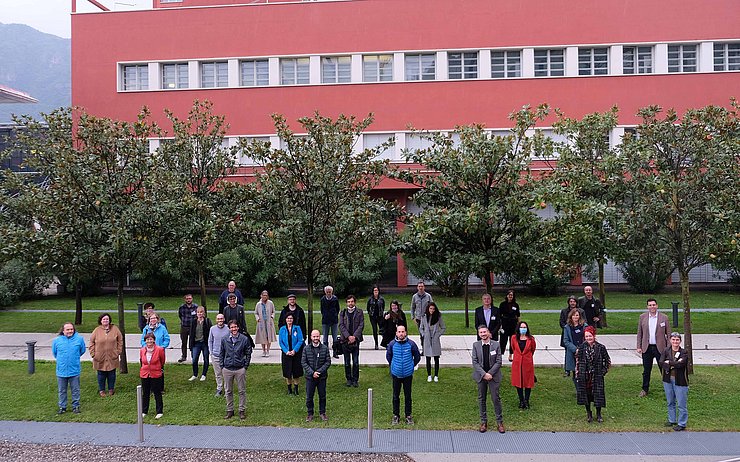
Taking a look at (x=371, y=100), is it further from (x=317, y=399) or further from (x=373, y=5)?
(x=317, y=399)

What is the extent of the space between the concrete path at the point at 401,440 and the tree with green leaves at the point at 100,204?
342 cm

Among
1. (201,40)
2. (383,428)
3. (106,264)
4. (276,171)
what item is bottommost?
(383,428)

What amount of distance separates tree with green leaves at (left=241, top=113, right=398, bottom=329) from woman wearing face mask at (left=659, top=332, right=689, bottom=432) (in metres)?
5.49

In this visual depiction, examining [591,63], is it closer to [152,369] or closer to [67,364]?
[152,369]

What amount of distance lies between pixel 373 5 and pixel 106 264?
1938 centimetres

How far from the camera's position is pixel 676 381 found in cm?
903

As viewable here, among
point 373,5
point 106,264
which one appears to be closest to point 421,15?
point 373,5

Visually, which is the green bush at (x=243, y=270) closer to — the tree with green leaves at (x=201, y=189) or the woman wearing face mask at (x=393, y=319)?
the tree with green leaves at (x=201, y=189)

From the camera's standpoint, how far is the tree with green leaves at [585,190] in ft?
34.1

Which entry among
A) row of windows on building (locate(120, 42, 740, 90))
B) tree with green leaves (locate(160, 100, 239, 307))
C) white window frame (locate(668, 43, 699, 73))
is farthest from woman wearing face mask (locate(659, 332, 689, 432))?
white window frame (locate(668, 43, 699, 73))

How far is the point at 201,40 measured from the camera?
27.5 metres

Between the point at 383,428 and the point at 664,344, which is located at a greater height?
the point at 664,344

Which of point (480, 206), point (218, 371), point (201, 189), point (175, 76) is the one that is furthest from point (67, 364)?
point (175, 76)

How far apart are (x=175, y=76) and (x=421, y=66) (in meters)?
11.8
